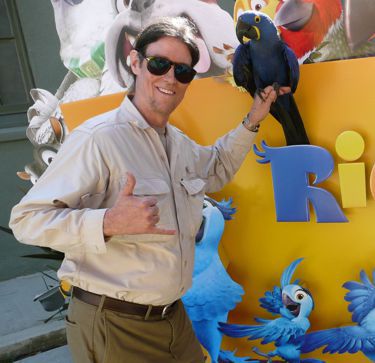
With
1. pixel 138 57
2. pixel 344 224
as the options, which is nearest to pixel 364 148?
pixel 344 224

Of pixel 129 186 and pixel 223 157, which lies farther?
pixel 223 157

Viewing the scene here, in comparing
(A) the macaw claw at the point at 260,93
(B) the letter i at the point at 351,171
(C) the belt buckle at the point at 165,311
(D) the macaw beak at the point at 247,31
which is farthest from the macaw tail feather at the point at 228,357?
(D) the macaw beak at the point at 247,31

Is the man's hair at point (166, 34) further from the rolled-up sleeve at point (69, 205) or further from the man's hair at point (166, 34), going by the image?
the rolled-up sleeve at point (69, 205)

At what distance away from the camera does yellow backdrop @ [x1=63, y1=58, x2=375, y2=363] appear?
6.04 ft

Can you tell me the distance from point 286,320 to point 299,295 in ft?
0.50

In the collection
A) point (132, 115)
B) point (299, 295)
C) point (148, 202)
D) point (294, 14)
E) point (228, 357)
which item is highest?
point (294, 14)

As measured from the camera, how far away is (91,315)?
161 centimetres

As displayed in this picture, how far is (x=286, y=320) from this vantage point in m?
2.10

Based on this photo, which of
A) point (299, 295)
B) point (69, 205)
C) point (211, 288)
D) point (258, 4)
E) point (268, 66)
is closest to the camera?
point (69, 205)

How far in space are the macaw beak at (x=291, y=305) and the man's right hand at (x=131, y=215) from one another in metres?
0.97

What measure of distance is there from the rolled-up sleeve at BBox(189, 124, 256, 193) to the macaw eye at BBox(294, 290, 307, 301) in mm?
604

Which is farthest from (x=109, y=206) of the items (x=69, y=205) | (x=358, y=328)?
(x=358, y=328)

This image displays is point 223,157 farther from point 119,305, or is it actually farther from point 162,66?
point 119,305

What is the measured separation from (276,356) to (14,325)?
215cm
